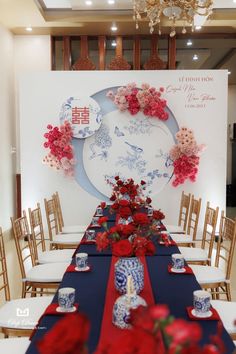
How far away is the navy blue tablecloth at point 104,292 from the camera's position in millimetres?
1725

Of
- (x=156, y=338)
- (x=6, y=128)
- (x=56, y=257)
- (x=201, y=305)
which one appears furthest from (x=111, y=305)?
(x=6, y=128)

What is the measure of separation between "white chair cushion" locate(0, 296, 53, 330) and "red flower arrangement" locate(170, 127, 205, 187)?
400 cm

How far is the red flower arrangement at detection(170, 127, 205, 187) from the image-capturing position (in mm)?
6230

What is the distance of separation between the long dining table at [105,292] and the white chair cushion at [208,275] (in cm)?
46

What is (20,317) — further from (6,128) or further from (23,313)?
(6,128)

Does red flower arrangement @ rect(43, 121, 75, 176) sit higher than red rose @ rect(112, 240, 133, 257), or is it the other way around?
red flower arrangement @ rect(43, 121, 75, 176)

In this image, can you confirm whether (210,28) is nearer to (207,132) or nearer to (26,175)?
(207,132)

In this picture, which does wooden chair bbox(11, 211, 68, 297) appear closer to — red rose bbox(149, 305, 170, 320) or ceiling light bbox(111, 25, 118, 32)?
red rose bbox(149, 305, 170, 320)

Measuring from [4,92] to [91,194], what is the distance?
2.20 m

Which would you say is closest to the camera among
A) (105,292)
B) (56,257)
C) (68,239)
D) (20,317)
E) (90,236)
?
(105,292)

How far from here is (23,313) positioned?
2447 mm

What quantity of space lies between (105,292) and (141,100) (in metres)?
4.45

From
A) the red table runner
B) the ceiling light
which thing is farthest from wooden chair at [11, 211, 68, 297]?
the ceiling light

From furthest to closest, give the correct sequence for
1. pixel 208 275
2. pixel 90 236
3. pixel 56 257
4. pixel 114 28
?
pixel 114 28
pixel 56 257
pixel 90 236
pixel 208 275
